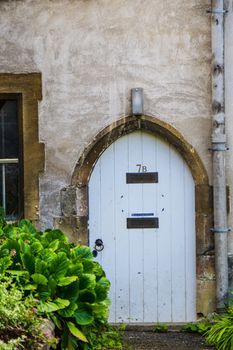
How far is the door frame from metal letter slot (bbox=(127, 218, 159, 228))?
1.58ft

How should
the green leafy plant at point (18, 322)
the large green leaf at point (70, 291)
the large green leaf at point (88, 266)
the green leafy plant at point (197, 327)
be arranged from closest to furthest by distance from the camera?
the green leafy plant at point (18, 322) < the large green leaf at point (70, 291) < the large green leaf at point (88, 266) < the green leafy plant at point (197, 327)

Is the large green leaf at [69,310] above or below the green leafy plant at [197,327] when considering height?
above

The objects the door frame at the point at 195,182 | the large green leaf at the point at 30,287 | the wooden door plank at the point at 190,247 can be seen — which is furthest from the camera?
the wooden door plank at the point at 190,247

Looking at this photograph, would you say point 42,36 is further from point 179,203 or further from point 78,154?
point 179,203

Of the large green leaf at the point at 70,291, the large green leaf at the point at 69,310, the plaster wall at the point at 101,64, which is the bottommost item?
the large green leaf at the point at 69,310

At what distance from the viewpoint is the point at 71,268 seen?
26.1 ft

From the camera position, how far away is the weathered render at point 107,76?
10617mm

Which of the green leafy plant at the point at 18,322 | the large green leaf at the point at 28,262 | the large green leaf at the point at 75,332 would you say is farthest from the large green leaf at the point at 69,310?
the green leafy plant at the point at 18,322

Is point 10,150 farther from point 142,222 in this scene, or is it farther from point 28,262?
point 28,262

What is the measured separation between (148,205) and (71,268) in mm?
2935

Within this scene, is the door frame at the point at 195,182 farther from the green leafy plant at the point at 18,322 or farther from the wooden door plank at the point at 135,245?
the green leafy plant at the point at 18,322

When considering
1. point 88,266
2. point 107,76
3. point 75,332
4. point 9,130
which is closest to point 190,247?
point 107,76

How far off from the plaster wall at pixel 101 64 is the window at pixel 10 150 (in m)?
0.34

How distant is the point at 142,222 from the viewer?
35.3 ft
